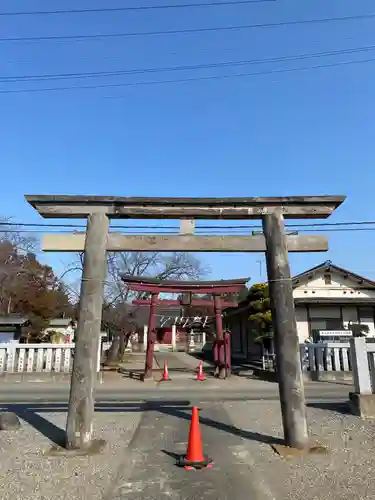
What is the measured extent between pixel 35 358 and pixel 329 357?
12534 mm

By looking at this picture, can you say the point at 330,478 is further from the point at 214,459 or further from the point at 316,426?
the point at 316,426

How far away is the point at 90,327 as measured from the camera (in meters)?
6.49

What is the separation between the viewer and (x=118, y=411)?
9.16m

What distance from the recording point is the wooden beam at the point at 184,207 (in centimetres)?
706

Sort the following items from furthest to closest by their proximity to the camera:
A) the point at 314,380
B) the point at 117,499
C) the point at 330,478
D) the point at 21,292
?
1. the point at 21,292
2. the point at 314,380
3. the point at 330,478
4. the point at 117,499

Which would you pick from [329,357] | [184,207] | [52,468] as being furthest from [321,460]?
[329,357]

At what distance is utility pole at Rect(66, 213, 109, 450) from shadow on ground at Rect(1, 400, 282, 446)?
534 millimetres

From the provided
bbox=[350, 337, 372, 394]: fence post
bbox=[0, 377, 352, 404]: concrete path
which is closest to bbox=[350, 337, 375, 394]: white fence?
bbox=[350, 337, 372, 394]: fence post

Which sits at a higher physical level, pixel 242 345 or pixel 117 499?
pixel 242 345

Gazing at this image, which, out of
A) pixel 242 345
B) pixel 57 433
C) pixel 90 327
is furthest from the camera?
pixel 242 345

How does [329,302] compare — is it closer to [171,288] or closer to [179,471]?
[171,288]

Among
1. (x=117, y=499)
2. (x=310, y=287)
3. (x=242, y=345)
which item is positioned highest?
(x=310, y=287)

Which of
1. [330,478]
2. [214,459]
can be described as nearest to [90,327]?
[214,459]

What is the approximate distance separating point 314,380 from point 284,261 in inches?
429
